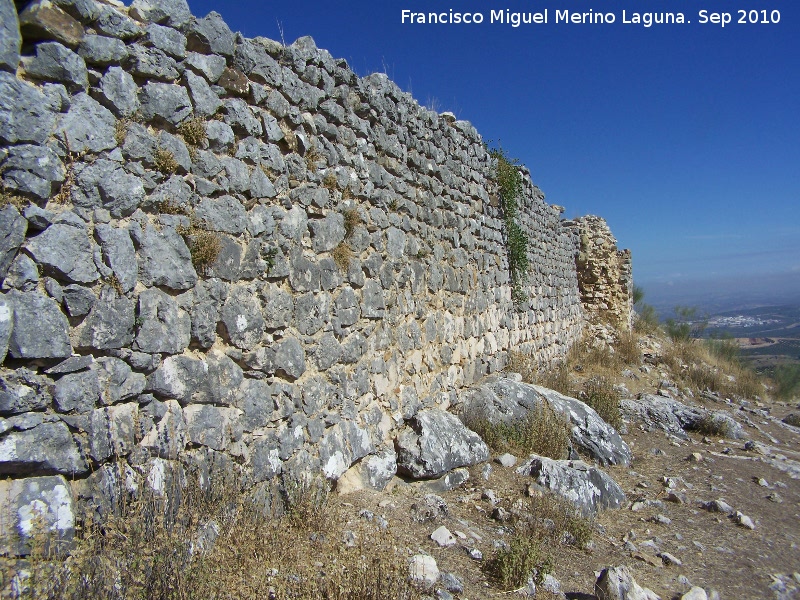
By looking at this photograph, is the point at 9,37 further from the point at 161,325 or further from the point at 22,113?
the point at 161,325

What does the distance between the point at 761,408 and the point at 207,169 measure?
10257 mm

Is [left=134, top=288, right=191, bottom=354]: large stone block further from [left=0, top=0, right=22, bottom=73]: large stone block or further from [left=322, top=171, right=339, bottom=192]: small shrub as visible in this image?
[left=322, top=171, right=339, bottom=192]: small shrub

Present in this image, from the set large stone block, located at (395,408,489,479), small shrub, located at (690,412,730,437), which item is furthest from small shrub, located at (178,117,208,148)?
small shrub, located at (690,412,730,437)

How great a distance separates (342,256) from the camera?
4.34 m

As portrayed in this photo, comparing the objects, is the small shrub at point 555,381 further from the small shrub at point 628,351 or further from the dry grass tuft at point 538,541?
the small shrub at point 628,351

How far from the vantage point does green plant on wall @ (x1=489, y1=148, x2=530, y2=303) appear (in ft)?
26.0

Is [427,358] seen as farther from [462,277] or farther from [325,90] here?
[325,90]

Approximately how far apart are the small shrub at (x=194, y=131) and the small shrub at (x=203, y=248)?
521 mm

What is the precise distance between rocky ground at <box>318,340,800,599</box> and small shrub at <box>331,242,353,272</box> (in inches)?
67.6

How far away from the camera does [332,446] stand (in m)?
4.02

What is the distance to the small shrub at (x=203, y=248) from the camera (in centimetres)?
316

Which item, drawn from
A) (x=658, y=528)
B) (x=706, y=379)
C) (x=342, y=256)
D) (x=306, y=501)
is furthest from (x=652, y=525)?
(x=706, y=379)

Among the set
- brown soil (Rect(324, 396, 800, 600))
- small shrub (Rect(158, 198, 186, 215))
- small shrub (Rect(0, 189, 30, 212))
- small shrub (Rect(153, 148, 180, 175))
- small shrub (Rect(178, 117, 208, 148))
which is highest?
small shrub (Rect(178, 117, 208, 148))

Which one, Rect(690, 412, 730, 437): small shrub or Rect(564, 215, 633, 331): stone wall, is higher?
Rect(564, 215, 633, 331): stone wall
